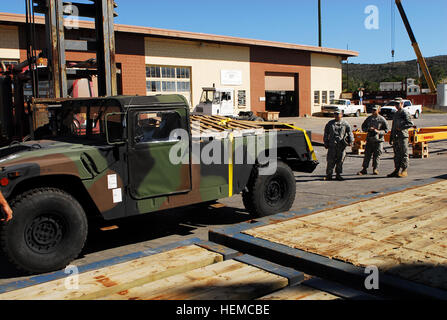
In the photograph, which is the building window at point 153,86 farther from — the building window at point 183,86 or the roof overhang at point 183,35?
the roof overhang at point 183,35

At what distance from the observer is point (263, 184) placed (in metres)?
6.96

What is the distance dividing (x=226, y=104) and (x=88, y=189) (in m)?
21.4

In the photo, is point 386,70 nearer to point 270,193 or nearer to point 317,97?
point 317,97

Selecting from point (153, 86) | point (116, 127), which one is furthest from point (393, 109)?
point (116, 127)

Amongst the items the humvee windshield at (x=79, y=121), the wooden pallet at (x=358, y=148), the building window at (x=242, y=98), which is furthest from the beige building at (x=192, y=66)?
the humvee windshield at (x=79, y=121)

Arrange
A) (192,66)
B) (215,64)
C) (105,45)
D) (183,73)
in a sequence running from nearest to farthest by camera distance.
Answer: (105,45) → (183,73) → (192,66) → (215,64)

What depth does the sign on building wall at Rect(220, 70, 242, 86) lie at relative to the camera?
104 ft

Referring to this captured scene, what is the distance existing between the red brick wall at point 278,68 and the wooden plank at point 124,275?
30.5 metres

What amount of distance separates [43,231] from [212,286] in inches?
104

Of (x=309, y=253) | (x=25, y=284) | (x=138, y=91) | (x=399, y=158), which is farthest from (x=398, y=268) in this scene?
(x=138, y=91)

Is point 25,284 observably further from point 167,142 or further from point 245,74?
point 245,74

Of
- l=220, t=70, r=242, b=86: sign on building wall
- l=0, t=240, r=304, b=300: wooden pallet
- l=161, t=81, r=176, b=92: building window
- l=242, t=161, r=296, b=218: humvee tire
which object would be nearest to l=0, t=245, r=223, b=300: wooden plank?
l=0, t=240, r=304, b=300: wooden pallet

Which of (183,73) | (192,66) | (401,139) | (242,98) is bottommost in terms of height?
(401,139)

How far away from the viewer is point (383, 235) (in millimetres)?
4066
